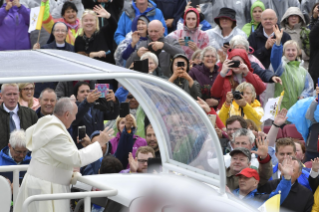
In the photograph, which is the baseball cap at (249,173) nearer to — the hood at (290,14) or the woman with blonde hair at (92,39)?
the woman with blonde hair at (92,39)

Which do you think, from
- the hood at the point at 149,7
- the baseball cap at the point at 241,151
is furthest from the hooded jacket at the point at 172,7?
the baseball cap at the point at 241,151

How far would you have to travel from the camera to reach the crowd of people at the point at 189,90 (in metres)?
6.08

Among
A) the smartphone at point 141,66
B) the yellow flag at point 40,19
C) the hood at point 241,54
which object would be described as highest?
the yellow flag at point 40,19

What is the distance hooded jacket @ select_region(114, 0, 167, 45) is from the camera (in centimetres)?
1048

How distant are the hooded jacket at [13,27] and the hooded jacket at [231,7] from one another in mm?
3213

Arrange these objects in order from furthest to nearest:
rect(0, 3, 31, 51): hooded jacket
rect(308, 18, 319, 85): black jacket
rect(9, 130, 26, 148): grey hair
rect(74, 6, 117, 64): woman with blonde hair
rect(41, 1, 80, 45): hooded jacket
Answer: rect(41, 1, 80, 45): hooded jacket → rect(0, 3, 31, 51): hooded jacket → rect(74, 6, 117, 64): woman with blonde hair → rect(308, 18, 319, 85): black jacket → rect(9, 130, 26, 148): grey hair

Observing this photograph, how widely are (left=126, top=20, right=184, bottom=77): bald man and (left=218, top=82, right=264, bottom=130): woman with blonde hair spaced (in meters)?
1.24

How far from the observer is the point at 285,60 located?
965 cm

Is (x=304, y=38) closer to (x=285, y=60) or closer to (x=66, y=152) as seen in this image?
(x=285, y=60)

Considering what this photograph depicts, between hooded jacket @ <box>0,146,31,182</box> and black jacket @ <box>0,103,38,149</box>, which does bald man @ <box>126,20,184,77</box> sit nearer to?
black jacket @ <box>0,103,38,149</box>

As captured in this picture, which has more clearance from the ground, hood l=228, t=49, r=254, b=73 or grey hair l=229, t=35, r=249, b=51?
grey hair l=229, t=35, r=249, b=51

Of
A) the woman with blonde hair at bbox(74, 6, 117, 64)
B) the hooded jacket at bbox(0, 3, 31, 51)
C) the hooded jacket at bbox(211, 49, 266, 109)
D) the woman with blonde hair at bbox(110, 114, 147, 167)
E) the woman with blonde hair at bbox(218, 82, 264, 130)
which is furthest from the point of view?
the hooded jacket at bbox(0, 3, 31, 51)

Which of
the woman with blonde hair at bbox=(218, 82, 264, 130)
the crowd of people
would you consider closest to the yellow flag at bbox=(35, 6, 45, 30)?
the crowd of people

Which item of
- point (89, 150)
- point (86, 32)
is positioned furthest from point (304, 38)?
point (89, 150)
